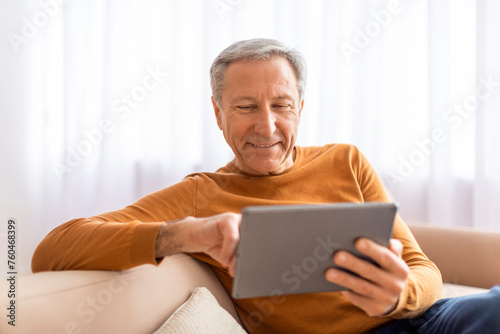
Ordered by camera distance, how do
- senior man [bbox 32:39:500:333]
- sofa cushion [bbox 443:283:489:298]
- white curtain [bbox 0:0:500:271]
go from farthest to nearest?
white curtain [bbox 0:0:500:271], sofa cushion [bbox 443:283:489:298], senior man [bbox 32:39:500:333]

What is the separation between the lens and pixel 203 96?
2930 mm

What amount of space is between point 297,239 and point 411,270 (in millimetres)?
488

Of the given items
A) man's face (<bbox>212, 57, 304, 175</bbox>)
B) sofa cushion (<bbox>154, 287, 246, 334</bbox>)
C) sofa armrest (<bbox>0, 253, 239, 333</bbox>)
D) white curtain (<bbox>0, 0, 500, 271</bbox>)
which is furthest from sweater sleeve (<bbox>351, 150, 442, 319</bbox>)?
white curtain (<bbox>0, 0, 500, 271</bbox>)

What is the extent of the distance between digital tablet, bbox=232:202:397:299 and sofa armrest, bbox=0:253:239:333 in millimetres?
290

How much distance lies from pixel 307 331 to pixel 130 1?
2497mm

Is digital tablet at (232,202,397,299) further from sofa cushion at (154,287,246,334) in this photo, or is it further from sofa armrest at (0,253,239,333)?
sofa armrest at (0,253,239,333)

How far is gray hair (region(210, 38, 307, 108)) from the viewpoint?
1.35 m

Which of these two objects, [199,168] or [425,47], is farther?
[199,168]

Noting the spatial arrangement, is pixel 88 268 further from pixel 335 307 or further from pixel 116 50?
pixel 116 50

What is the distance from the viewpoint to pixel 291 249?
0.81m

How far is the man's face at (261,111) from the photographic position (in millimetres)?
1323

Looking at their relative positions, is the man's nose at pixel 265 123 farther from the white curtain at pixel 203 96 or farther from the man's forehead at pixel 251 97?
the white curtain at pixel 203 96

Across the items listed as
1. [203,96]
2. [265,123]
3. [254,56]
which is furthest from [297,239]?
[203,96]

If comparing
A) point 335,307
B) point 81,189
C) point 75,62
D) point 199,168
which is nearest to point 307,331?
point 335,307
